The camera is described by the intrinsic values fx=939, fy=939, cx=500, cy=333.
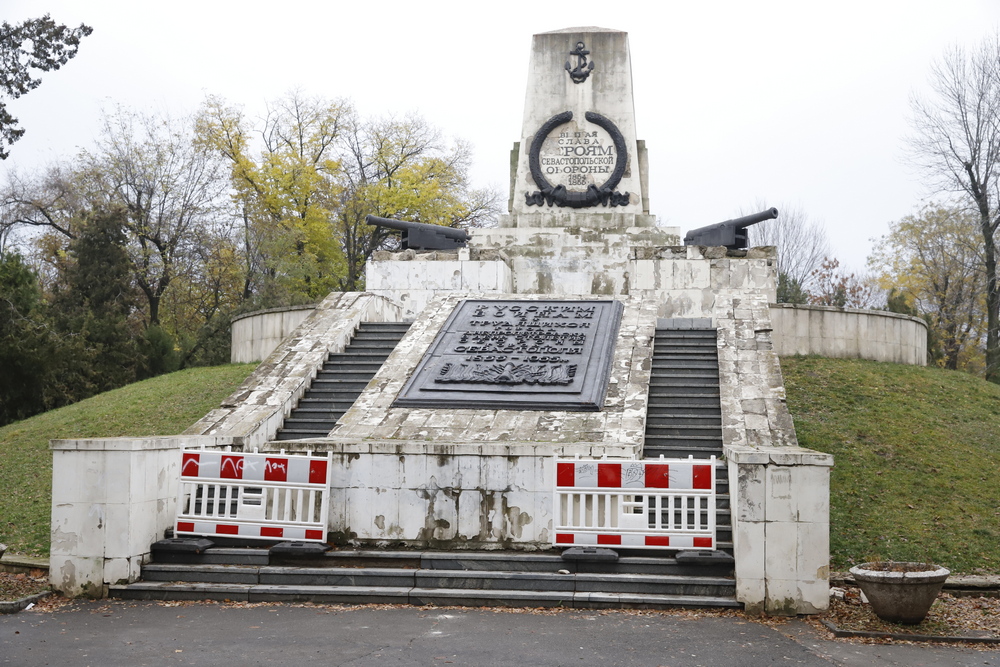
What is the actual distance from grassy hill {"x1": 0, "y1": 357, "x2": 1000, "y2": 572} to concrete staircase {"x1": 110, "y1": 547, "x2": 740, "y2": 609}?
85.3 inches

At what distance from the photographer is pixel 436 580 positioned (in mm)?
8594

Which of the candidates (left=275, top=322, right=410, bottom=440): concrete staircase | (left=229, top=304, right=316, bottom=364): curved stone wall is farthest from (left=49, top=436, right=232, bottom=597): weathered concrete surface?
(left=229, top=304, right=316, bottom=364): curved stone wall

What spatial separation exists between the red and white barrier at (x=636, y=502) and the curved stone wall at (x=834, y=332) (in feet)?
31.2

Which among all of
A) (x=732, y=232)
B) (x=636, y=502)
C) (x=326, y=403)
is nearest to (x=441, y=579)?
(x=636, y=502)

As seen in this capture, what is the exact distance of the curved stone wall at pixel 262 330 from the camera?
18.6 metres

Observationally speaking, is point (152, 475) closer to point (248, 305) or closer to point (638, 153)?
point (638, 153)

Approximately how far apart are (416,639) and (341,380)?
653 centimetres

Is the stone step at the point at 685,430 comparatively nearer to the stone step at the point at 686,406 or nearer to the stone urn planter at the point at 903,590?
the stone step at the point at 686,406

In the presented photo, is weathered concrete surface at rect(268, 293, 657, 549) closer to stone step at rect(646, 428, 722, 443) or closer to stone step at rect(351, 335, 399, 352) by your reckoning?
stone step at rect(646, 428, 722, 443)

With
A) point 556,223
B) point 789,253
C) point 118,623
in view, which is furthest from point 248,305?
point 789,253

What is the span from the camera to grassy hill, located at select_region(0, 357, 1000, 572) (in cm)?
1012

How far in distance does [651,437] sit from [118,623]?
19.8 ft

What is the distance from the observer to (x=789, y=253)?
4700cm

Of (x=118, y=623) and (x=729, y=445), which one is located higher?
(x=729, y=445)
